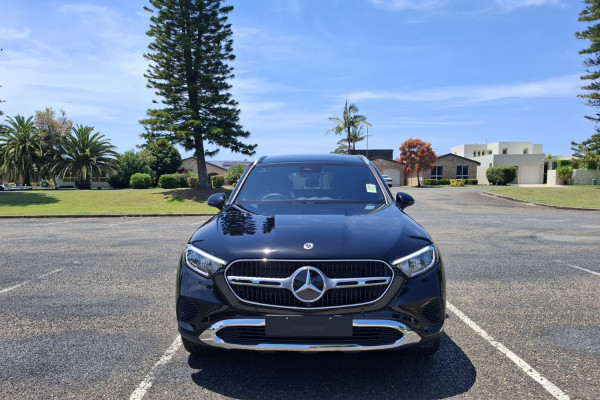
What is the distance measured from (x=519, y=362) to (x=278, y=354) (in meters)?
1.93

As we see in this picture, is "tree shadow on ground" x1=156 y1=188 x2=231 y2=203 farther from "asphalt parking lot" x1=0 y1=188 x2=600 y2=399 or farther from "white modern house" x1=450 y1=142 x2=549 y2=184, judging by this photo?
"white modern house" x1=450 y1=142 x2=549 y2=184

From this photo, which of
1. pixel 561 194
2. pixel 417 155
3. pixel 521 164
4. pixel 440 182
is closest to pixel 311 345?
pixel 561 194

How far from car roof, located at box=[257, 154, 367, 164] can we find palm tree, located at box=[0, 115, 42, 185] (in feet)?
181

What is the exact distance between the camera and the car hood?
262 cm

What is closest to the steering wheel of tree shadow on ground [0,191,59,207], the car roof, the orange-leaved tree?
the car roof

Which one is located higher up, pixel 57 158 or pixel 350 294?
pixel 57 158

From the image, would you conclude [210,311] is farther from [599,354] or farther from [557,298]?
[557,298]

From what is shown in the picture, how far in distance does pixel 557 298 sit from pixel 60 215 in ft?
60.5

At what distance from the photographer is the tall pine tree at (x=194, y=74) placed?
87.6 feet

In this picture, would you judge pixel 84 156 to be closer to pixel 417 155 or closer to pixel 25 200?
pixel 25 200

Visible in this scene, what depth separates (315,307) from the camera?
2.51 meters

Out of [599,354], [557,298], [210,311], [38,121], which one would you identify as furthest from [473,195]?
[38,121]

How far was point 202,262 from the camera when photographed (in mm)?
2752

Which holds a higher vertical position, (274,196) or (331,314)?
(274,196)
